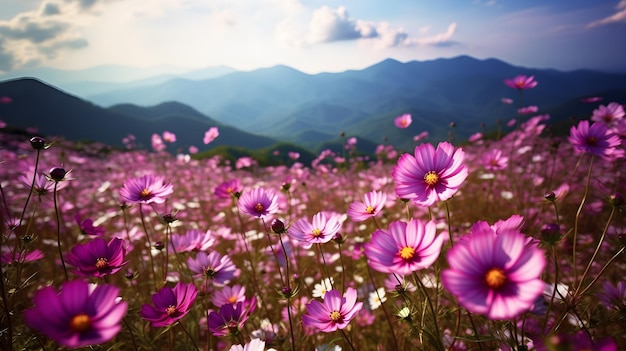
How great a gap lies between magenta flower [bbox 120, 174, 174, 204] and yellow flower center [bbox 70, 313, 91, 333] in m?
0.55

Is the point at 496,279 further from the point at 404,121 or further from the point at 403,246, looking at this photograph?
the point at 404,121

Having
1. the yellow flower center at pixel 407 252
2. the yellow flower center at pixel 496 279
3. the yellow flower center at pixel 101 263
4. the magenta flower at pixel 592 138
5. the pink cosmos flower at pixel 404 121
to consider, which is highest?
the magenta flower at pixel 592 138

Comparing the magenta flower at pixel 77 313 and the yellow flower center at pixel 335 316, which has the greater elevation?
the magenta flower at pixel 77 313

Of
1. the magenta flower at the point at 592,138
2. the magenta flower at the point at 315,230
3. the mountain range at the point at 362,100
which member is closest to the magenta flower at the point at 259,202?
the magenta flower at the point at 315,230

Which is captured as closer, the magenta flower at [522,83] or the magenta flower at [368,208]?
the magenta flower at [368,208]

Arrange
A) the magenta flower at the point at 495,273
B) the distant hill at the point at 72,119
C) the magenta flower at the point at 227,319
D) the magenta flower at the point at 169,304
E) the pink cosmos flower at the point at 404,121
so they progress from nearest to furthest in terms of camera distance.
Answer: the magenta flower at the point at 495,273 → the magenta flower at the point at 169,304 → the magenta flower at the point at 227,319 → the pink cosmos flower at the point at 404,121 → the distant hill at the point at 72,119

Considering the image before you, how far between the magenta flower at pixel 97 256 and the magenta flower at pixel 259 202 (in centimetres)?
41

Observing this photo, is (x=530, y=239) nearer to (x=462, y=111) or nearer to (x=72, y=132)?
(x=72, y=132)

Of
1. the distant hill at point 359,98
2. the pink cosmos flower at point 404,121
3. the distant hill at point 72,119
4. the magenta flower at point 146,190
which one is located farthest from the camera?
the distant hill at point 359,98

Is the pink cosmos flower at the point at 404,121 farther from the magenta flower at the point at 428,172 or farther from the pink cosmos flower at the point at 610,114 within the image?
the magenta flower at the point at 428,172

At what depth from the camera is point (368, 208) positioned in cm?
109

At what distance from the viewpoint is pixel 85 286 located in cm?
61

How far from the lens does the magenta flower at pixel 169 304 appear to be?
2.82ft

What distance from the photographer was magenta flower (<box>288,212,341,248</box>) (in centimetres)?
102
